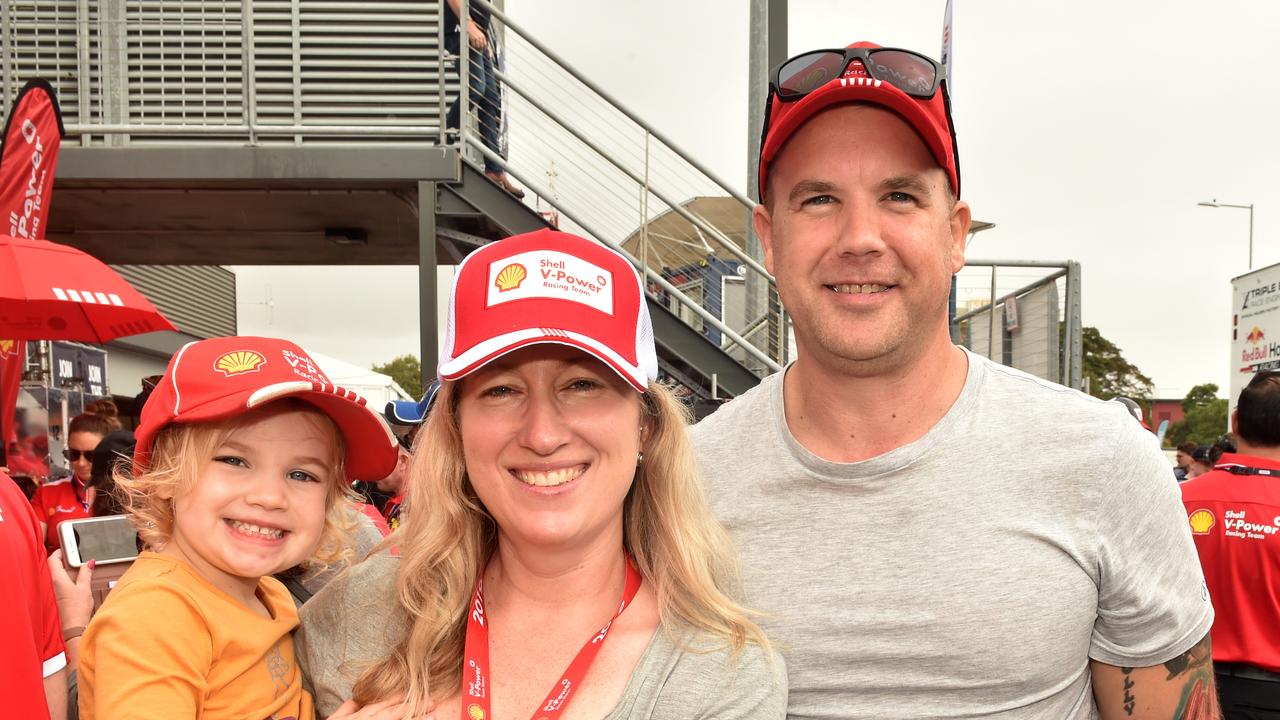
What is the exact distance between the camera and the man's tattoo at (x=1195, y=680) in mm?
1979

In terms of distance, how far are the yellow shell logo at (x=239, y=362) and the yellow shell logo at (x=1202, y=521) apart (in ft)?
14.9

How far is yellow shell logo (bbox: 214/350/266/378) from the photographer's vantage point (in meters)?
2.28

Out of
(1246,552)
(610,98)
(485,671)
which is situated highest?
(610,98)

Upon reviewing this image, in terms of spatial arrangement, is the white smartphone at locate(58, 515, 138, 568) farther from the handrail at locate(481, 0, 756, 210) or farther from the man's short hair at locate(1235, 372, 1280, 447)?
the handrail at locate(481, 0, 756, 210)

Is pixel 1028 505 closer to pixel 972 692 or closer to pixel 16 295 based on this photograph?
pixel 972 692

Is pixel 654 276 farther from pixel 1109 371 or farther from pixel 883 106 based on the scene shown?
pixel 1109 371

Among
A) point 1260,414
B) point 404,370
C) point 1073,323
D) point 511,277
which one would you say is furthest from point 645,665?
point 404,370

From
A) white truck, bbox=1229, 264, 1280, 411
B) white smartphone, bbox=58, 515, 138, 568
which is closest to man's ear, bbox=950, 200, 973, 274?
white smartphone, bbox=58, 515, 138, 568

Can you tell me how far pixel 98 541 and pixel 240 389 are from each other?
0.93 m

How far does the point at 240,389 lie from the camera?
223 centimetres

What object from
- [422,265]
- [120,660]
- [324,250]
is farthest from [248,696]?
[324,250]

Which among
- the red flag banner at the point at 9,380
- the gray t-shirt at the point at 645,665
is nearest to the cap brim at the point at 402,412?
the red flag banner at the point at 9,380

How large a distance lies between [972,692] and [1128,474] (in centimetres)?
55

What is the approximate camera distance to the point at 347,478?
2.64 m
